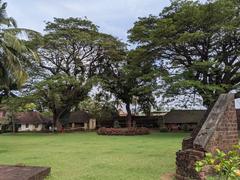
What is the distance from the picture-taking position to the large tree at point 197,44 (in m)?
21.8

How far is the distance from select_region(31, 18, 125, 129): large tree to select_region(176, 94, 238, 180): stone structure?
22.9 m

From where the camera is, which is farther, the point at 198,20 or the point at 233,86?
the point at 233,86

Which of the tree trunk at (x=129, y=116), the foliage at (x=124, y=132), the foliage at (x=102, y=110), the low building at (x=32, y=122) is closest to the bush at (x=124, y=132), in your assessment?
the foliage at (x=124, y=132)

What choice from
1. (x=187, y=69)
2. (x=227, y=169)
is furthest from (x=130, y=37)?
(x=227, y=169)

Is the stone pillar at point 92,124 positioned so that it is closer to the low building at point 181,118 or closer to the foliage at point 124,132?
the low building at point 181,118

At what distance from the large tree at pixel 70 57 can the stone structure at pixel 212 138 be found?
2291 centimetres

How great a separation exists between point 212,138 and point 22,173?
436 cm

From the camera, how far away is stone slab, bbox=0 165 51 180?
23.1ft

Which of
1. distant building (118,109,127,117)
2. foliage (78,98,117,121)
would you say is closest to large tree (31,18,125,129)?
foliage (78,98,117,121)

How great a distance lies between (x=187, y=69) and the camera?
2436 cm

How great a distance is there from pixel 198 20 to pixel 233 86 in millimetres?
5590

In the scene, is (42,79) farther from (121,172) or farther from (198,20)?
(121,172)

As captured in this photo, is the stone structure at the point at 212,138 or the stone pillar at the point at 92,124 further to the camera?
the stone pillar at the point at 92,124

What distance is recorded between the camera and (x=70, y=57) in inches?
1270
